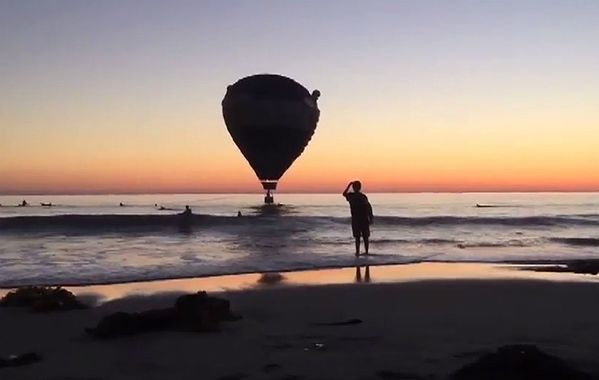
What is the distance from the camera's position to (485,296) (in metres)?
8.80

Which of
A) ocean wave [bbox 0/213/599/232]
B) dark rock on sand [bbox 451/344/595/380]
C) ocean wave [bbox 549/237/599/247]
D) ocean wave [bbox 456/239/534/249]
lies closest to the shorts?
ocean wave [bbox 456/239/534/249]

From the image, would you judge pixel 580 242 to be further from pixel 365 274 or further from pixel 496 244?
pixel 365 274

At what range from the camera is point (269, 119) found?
38094 millimetres

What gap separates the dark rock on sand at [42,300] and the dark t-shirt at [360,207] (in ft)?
29.4

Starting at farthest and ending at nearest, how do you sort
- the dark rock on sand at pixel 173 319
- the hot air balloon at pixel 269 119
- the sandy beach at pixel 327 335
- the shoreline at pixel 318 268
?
1. the hot air balloon at pixel 269 119
2. the shoreline at pixel 318 268
3. the dark rock on sand at pixel 173 319
4. the sandy beach at pixel 327 335

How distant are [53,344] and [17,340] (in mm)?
519

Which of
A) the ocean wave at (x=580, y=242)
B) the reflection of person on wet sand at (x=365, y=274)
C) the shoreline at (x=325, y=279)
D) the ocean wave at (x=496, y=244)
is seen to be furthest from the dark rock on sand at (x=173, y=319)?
the ocean wave at (x=580, y=242)

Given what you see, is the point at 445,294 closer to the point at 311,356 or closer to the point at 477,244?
the point at 311,356

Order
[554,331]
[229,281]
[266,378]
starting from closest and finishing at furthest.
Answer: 1. [266,378]
2. [554,331]
3. [229,281]

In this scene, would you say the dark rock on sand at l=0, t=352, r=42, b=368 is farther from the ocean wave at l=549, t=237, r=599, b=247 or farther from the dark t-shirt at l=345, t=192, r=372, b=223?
the ocean wave at l=549, t=237, r=599, b=247

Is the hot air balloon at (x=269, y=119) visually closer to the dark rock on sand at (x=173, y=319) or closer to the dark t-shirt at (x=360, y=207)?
the dark t-shirt at (x=360, y=207)

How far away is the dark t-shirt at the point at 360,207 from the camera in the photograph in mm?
15961

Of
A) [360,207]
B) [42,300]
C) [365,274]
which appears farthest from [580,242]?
[42,300]

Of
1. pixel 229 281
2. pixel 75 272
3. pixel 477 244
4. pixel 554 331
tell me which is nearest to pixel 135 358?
pixel 554 331
